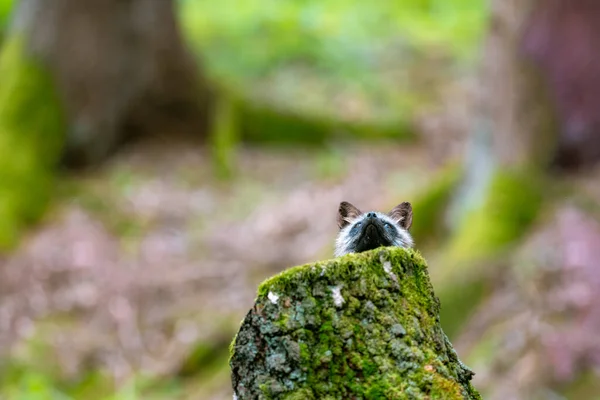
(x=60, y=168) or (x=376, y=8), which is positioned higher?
(x=376, y=8)

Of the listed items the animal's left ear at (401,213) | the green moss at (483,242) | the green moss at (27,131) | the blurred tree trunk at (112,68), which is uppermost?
the blurred tree trunk at (112,68)

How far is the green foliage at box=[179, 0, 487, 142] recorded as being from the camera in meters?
14.6

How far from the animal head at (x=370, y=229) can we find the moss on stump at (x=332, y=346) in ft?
3.15

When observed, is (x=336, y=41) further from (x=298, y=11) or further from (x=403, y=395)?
(x=403, y=395)

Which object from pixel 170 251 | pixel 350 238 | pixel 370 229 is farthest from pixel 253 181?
pixel 370 229

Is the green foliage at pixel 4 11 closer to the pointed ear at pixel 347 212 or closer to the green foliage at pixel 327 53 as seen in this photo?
the green foliage at pixel 327 53

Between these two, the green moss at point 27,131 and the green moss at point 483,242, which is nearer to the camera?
the green moss at point 483,242

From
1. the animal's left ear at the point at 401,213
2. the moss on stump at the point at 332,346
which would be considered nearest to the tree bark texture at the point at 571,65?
the animal's left ear at the point at 401,213

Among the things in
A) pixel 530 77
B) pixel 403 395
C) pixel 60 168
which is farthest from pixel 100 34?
pixel 403 395

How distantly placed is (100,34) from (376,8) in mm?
8882

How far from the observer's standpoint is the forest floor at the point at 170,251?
865cm

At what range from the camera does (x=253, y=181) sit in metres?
12.4

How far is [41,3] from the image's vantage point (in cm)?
1152

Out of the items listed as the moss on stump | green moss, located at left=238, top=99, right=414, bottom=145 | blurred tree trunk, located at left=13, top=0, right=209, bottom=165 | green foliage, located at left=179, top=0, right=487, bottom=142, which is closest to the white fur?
the moss on stump
